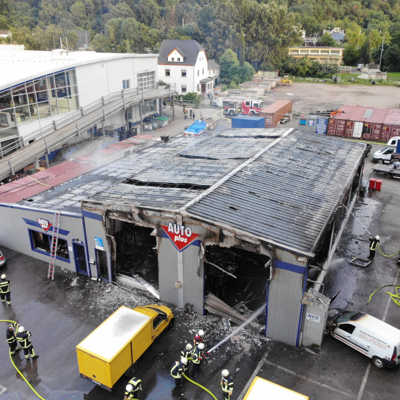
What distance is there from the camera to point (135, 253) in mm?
21359

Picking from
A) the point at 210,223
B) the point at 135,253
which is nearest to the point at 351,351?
the point at 210,223

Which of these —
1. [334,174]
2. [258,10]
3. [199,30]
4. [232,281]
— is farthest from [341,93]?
[232,281]

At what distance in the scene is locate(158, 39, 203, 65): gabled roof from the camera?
7062cm

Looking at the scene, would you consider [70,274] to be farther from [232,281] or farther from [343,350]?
[343,350]

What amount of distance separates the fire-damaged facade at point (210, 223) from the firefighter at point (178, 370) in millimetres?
3562

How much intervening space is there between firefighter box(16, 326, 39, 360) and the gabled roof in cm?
6348

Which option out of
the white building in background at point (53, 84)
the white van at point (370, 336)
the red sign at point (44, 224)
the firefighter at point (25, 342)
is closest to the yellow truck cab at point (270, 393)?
the white van at point (370, 336)

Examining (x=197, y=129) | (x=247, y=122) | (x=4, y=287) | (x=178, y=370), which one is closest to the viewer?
(x=178, y=370)

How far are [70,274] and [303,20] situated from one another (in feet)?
476

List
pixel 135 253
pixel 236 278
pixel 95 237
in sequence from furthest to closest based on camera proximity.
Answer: pixel 135 253 < pixel 236 278 < pixel 95 237

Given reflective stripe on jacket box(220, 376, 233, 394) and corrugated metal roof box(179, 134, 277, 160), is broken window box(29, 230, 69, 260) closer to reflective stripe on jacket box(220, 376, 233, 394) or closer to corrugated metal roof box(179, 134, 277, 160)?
corrugated metal roof box(179, 134, 277, 160)

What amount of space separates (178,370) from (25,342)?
5.98 meters

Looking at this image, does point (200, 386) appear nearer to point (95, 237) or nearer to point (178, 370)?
point (178, 370)

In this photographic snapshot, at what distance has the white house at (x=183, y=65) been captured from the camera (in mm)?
70750
